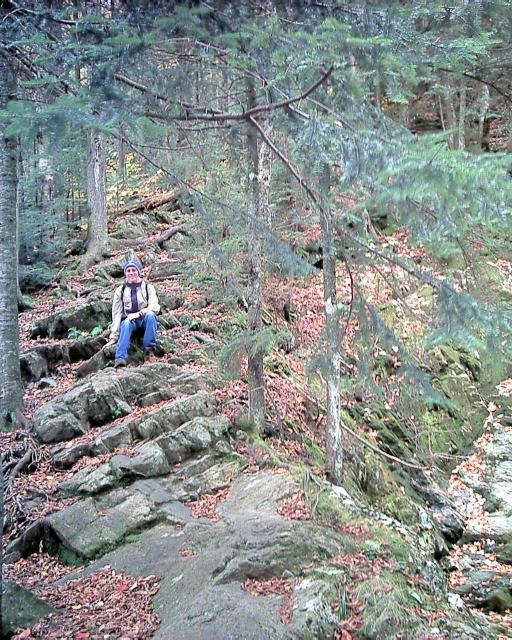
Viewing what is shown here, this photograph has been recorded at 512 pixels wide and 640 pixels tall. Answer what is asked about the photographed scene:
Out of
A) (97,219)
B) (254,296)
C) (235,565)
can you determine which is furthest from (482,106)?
(235,565)

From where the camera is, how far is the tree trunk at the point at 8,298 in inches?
270

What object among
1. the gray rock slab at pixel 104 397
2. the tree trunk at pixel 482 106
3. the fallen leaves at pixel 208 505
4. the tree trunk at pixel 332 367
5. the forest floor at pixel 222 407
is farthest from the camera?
the tree trunk at pixel 482 106

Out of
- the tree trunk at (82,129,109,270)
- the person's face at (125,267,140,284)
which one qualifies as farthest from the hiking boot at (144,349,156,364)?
the tree trunk at (82,129,109,270)

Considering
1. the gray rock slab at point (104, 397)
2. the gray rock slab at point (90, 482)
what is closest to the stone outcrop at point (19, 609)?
the gray rock slab at point (90, 482)

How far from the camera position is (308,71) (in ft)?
11.7

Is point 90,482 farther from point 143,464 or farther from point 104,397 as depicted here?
point 104,397

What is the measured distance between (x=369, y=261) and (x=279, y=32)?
2.30 m

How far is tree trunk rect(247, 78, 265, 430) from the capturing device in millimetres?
6320

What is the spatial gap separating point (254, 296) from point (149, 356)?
2654 millimetres

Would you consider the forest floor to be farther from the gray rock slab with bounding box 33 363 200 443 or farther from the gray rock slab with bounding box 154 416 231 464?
the gray rock slab with bounding box 154 416 231 464

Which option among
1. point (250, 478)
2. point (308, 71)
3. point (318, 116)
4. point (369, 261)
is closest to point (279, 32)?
point (308, 71)

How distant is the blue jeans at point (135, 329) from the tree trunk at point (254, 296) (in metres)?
2.19

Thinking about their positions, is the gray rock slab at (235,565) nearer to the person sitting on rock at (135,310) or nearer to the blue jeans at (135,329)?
the blue jeans at (135,329)

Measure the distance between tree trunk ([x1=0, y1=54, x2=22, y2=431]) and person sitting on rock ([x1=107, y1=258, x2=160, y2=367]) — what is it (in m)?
1.60
